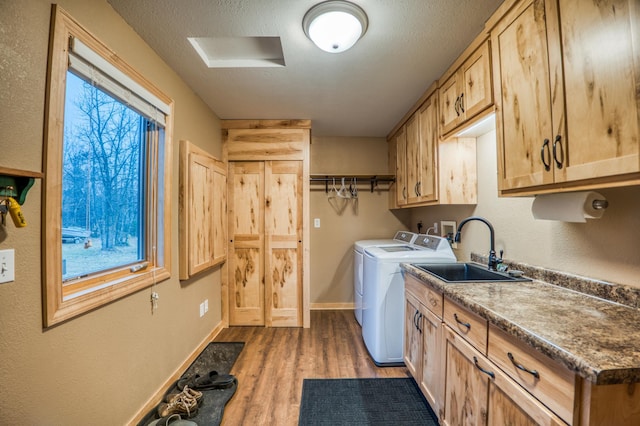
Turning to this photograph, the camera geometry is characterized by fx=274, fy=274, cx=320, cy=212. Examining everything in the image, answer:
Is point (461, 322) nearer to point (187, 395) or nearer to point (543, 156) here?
point (543, 156)

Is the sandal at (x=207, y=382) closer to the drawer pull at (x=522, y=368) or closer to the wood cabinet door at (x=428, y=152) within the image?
the drawer pull at (x=522, y=368)

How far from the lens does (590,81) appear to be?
37.0 inches

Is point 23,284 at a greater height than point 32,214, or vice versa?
point 32,214

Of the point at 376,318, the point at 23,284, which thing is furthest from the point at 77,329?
the point at 376,318

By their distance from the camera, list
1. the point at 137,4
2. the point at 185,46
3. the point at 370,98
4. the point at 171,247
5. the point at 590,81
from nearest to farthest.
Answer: the point at 590,81 < the point at 137,4 < the point at 185,46 < the point at 171,247 < the point at 370,98

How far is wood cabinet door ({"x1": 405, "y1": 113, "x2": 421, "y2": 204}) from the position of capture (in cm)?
260

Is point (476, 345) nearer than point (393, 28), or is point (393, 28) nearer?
point (476, 345)

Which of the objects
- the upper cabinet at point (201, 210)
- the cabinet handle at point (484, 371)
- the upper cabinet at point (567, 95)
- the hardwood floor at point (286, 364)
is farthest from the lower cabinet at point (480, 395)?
the upper cabinet at point (201, 210)

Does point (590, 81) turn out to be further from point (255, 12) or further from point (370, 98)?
point (370, 98)

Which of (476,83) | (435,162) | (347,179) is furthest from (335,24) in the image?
(347,179)

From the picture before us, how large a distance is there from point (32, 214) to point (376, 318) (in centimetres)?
219

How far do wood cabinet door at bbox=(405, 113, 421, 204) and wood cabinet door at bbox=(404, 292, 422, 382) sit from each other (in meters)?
1.04

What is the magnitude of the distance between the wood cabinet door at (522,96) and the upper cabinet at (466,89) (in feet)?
0.42

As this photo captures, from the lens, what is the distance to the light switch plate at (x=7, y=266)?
92 cm
